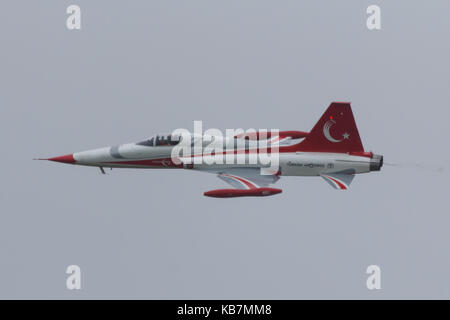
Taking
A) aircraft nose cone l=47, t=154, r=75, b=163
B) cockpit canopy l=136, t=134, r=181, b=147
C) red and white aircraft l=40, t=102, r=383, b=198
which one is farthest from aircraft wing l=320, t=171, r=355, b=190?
aircraft nose cone l=47, t=154, r=75, b=163

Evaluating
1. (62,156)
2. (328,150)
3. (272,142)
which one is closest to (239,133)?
(272,142)

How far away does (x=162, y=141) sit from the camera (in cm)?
2642

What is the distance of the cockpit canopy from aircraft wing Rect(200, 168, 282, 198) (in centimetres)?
146

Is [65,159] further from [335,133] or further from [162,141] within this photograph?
[335,133]

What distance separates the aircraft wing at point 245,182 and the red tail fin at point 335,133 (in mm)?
1515

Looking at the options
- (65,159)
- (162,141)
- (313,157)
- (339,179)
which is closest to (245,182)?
(313,157)

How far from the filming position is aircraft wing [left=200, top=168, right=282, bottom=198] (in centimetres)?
2441

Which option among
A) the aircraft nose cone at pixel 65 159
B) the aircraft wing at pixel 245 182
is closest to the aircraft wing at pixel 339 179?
the aircraft wing at pixel 245 182

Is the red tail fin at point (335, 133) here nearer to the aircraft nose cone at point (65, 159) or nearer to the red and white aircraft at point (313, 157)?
the red and white aircraft at point (313, 157)

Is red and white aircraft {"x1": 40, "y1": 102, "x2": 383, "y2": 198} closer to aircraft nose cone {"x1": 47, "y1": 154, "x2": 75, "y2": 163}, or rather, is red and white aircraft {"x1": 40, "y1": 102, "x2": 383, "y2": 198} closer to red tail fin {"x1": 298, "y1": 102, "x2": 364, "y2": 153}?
red tail fin {"x1": 298, "y1": 102, "x2": 364, "y2": 153}

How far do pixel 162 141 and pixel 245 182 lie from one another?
2989 mm

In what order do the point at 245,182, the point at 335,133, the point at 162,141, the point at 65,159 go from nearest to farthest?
the point at 245,182 < the point at 335,133 < the point at 162,141 < the point at 65,159

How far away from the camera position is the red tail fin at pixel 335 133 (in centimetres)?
2538

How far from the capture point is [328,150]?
2567 cm
